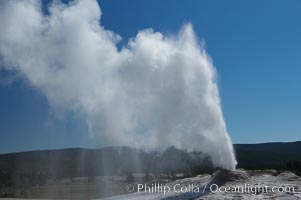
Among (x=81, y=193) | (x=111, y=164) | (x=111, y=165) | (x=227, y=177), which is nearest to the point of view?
(x=227, y=177)

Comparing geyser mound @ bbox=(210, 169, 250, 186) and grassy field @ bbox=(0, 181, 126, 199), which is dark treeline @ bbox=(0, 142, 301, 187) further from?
geyser mound @ bbox=(210, 169, 250, 186)

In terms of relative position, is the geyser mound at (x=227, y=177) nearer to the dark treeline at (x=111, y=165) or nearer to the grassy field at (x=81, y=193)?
the grassy field at (x=81, y=193)

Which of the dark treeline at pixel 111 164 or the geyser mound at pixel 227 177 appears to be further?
the dark treeline at pixel 111 164

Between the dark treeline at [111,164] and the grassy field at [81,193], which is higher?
the dark treeline at [111,164]

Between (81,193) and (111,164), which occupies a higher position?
(111,164)

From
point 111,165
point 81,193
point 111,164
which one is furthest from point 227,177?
point 111,164

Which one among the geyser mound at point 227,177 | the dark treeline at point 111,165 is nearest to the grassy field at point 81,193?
the dark treeline at point 111,165

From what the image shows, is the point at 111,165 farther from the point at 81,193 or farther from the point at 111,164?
the point at 81,193

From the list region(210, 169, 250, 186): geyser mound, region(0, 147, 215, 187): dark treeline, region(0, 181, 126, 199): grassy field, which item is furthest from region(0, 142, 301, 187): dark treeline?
region(210, 169, 250, 186): geyser mound

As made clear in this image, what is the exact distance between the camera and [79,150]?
13650cm

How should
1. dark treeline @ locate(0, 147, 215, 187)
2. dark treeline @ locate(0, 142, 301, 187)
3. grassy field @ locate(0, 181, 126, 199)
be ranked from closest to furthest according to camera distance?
grassy field @ locate(0, 181, 126, 199)
dark treeline @ locate(0, 142, 301, 187)
dark treeline @ locate(0, 147, 215, 187)

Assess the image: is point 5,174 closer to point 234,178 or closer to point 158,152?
point 158,152

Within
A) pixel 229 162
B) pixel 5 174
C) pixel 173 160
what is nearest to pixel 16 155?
pixel 5 174

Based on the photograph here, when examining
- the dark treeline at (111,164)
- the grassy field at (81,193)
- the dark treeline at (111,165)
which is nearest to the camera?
the grassy field at (81,193)
